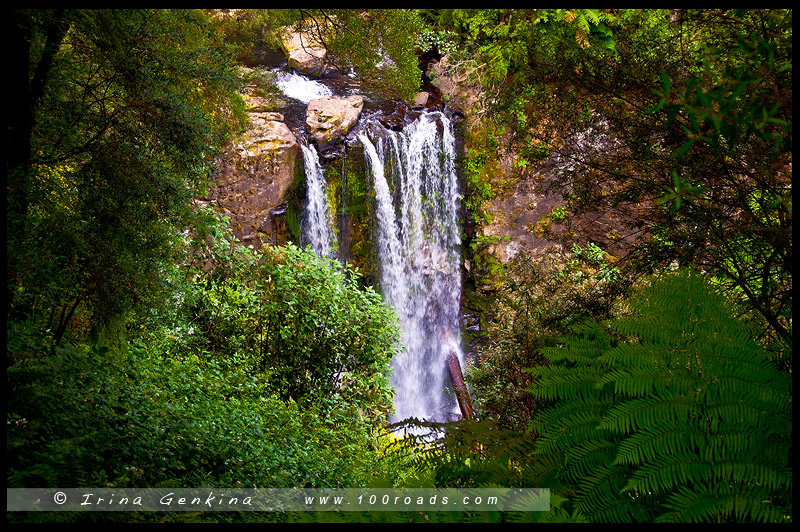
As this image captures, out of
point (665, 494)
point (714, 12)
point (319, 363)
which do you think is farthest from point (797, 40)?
point (319, 363)

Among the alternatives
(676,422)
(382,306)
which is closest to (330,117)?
(382,306)

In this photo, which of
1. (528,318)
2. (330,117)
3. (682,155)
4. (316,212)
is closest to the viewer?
(682,155)

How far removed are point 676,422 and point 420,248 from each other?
384 inches

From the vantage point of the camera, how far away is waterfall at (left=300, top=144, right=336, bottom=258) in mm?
10023

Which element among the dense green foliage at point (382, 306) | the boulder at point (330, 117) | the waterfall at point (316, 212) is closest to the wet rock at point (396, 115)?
the boulder at point (330, 117)

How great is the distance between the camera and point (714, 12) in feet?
10.4

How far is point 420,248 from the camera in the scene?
11.2 metres

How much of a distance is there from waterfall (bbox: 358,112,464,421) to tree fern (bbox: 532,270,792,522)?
8917 millimetres

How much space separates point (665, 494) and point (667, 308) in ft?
2.13

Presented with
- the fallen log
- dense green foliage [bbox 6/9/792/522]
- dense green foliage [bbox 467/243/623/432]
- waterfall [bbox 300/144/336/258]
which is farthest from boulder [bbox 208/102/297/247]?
dense green foliage [bbox 467/243/623/432]

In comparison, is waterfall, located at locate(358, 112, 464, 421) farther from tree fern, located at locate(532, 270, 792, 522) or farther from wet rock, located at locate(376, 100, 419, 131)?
tree fern, located at locate(532, 270, 792, 522)

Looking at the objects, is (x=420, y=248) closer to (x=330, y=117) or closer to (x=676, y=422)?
(x=330, y=117)

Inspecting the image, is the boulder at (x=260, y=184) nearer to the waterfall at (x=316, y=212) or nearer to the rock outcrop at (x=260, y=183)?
the rock outcrop at (x=260, y=183)
